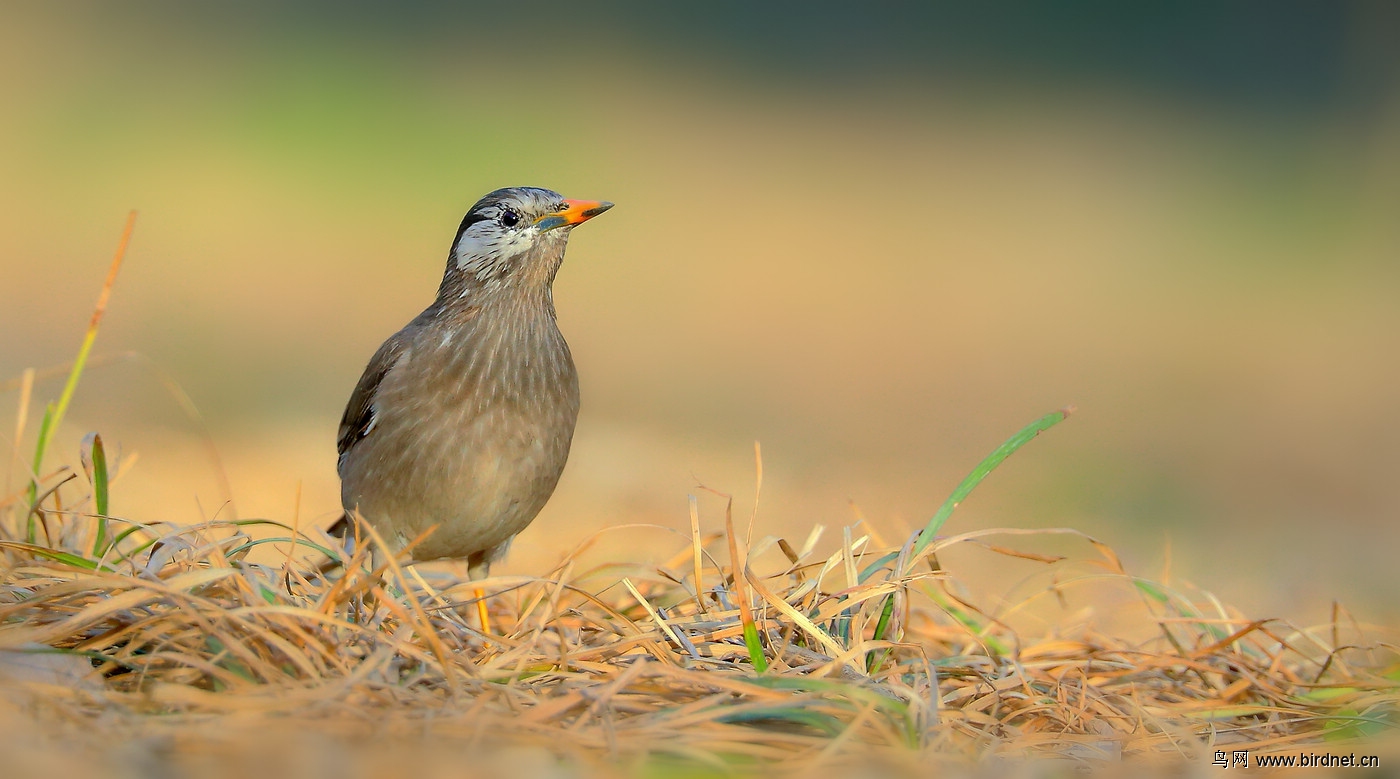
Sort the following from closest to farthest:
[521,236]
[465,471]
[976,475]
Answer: [976,475]
[465,471]
[521,236]

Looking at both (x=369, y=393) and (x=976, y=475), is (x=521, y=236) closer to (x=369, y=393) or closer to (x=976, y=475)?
(x=369, y=393)

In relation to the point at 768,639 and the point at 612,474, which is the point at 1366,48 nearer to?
the point at 612,474

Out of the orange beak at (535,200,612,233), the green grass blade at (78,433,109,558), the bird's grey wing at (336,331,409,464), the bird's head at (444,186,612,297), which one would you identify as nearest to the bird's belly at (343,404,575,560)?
the bird's grey wing at (336,331,409,464)

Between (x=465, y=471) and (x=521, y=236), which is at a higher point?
(x=521, y=236)

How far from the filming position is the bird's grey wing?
3631mm

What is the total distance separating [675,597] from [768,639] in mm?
693

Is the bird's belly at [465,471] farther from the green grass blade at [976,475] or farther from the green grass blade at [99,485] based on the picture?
the green grass blade at [976,475]

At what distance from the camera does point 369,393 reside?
145 inches

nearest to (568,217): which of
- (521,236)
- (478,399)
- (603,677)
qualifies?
(521,236)

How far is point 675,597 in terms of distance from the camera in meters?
3.07

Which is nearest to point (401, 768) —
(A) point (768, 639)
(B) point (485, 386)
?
(A) point (768, 639)

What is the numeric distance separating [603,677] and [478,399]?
4.41 feet

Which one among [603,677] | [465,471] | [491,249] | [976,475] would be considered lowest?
[603,677]

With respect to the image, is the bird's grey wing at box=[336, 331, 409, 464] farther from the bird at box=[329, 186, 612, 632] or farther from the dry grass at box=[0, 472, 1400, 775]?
the dry grass at box=[0, 472, 1400, 775]
